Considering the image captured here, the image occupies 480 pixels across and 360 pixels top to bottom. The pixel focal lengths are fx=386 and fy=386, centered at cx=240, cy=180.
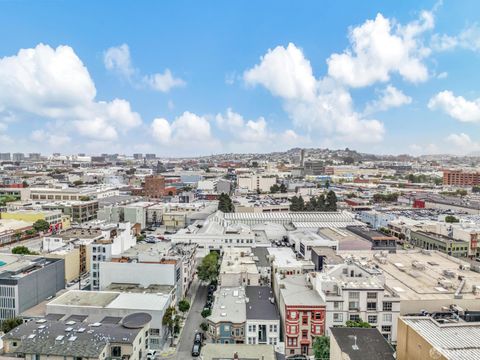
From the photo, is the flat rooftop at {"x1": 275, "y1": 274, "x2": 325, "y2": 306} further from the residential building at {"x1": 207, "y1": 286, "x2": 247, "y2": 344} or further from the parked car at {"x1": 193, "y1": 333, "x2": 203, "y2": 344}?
the parked car at {"x1": 193, "y1": 333, "x2": 203, "y2": 344}

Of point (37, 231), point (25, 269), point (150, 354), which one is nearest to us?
point (150, 354)

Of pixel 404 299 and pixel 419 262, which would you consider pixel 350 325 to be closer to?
pixel 404 299

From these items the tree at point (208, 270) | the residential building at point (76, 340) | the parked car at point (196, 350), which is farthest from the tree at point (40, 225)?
the parked car at point (196, 350)

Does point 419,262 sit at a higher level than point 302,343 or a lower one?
higher

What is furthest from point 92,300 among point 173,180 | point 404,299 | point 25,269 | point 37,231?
point 173,180

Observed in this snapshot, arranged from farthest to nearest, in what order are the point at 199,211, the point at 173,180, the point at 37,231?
the point at 173,180
the point at 199,211
the point at 37,231

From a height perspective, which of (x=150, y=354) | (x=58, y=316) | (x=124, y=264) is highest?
(x=124, y=264)

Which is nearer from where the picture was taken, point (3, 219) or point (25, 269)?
point (25, 269)

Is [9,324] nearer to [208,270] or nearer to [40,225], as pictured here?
[208,270]
